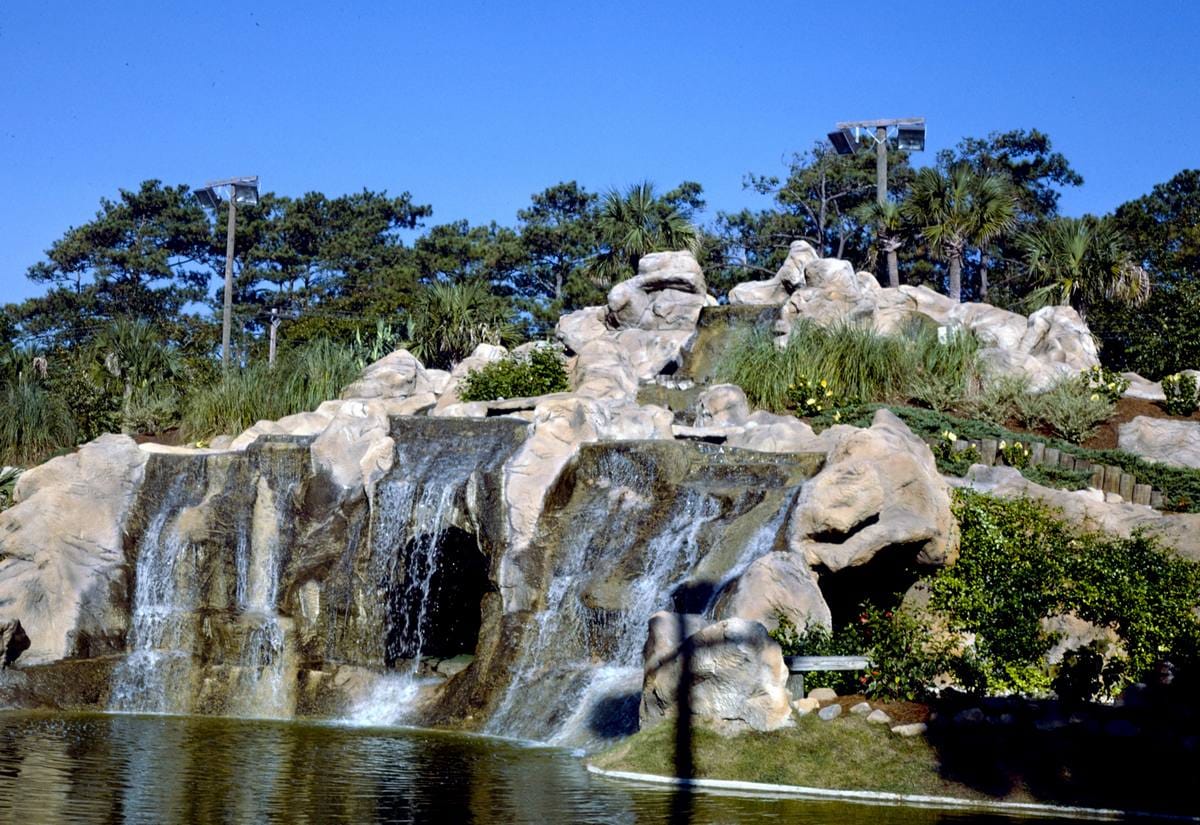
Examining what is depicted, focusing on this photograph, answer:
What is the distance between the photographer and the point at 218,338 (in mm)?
51469

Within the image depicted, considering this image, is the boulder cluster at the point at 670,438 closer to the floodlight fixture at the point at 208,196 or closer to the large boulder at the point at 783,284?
the large boulder at the point at 783,284

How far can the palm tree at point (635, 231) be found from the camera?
34.2 meters

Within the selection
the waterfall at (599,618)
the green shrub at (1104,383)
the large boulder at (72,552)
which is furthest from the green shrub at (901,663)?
the green shrub at (1104,383)

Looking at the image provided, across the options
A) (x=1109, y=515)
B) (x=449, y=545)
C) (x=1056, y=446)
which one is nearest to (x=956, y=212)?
(x=1056, y=446)

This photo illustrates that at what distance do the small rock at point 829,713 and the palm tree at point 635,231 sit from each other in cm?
2304

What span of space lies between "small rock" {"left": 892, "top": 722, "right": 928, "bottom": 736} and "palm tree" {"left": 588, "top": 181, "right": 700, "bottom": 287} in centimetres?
2345

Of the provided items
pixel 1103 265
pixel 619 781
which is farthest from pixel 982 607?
pixel 1103 265

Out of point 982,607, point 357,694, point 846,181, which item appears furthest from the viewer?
point 846,181

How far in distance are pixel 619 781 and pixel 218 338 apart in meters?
42.8

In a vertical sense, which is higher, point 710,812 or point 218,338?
point 218,338

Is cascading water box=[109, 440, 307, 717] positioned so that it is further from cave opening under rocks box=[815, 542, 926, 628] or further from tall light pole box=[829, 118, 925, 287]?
tall light pole box=[829, 118, 925, 287]

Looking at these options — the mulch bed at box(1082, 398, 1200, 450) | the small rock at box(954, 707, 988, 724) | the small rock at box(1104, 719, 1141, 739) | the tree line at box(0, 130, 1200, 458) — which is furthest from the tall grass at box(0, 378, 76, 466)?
the small rock at box(1104, 719, 1141, 739)

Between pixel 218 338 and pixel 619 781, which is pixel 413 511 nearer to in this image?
pixel 619 781

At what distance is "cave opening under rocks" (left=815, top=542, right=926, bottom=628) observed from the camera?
596 inches
